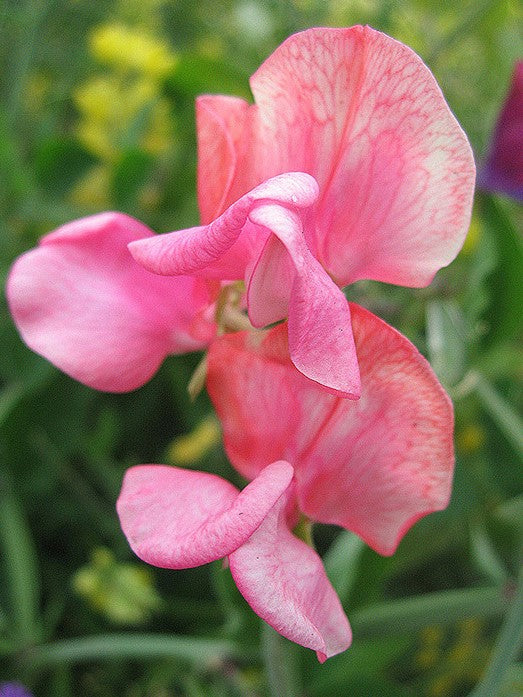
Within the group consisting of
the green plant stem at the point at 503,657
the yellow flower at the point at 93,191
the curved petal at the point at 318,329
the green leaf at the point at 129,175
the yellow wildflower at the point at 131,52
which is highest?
the curved petal at the point at 318,329

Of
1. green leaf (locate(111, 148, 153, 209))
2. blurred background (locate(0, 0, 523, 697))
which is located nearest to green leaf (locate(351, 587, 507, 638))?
blurred background (locate(0, 0, 523, 697))

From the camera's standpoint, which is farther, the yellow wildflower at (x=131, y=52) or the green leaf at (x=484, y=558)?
the yellow wildflower at (x=131, y=52)

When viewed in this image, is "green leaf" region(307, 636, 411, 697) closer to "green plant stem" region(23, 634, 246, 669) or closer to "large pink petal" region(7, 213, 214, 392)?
"green plant stem" region(23, 634, 246, 669)

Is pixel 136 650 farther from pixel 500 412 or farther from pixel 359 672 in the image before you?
pixel 500 412

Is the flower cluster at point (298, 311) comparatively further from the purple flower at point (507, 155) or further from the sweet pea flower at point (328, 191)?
the purple flower at point (507, 155)

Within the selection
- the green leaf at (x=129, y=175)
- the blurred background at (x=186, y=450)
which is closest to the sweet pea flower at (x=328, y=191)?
the blurred background at (x=186, y=450)

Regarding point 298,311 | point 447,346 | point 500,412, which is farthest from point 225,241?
point 500,412

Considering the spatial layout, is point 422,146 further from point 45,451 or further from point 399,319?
point 45,451

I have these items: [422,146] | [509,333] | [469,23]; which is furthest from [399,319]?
[422,146]
